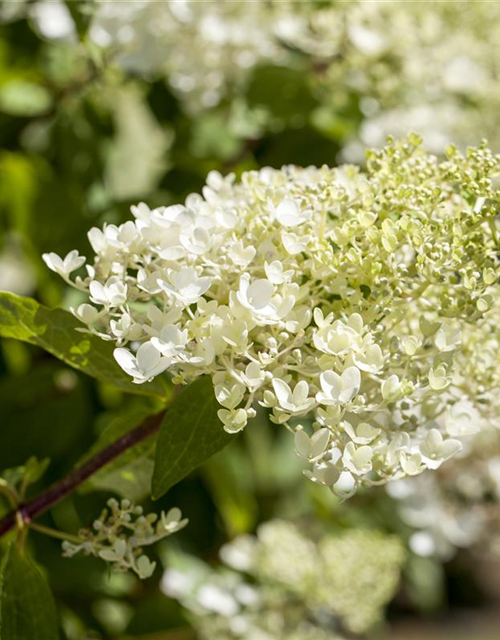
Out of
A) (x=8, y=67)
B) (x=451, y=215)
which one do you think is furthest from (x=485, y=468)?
(x=8, y=67)

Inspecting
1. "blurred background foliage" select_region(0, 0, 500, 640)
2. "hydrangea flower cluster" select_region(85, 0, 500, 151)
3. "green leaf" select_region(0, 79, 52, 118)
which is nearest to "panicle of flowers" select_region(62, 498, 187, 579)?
"blurred background foliage" select_region(0, 0, 500, 640)

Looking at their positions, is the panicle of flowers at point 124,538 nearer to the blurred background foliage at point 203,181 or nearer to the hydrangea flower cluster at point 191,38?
the blurred background foliage at point 203,181

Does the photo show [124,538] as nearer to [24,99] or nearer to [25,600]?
[25,600]

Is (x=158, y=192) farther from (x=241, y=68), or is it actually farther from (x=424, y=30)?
(x=424, y=30)

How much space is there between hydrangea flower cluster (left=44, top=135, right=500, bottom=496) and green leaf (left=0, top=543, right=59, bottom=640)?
0.18 m

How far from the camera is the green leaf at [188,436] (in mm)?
573

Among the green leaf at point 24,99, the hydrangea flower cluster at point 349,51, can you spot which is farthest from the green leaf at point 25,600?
the green leaf at point 24,99

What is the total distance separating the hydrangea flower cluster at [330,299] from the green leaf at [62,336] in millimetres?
33

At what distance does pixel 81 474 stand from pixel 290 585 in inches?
21.6

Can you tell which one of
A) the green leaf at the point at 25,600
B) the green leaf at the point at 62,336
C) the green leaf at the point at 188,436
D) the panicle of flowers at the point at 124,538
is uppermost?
the green leaf at the point at 62,336

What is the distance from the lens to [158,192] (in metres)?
1.31

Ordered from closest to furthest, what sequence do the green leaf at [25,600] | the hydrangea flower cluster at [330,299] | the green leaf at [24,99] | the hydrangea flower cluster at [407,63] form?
the hydrangea flower cluster at [330,299] → the green leaf at [25,600] → the hydrangea flower cluster at [407,63] → the green leaf at [24,99]

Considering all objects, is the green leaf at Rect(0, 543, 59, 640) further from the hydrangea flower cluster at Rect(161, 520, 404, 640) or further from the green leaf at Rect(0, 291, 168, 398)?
the hydrangea flower cluster at Rect(161, 520, 404, 640)

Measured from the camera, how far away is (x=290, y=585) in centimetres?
113
